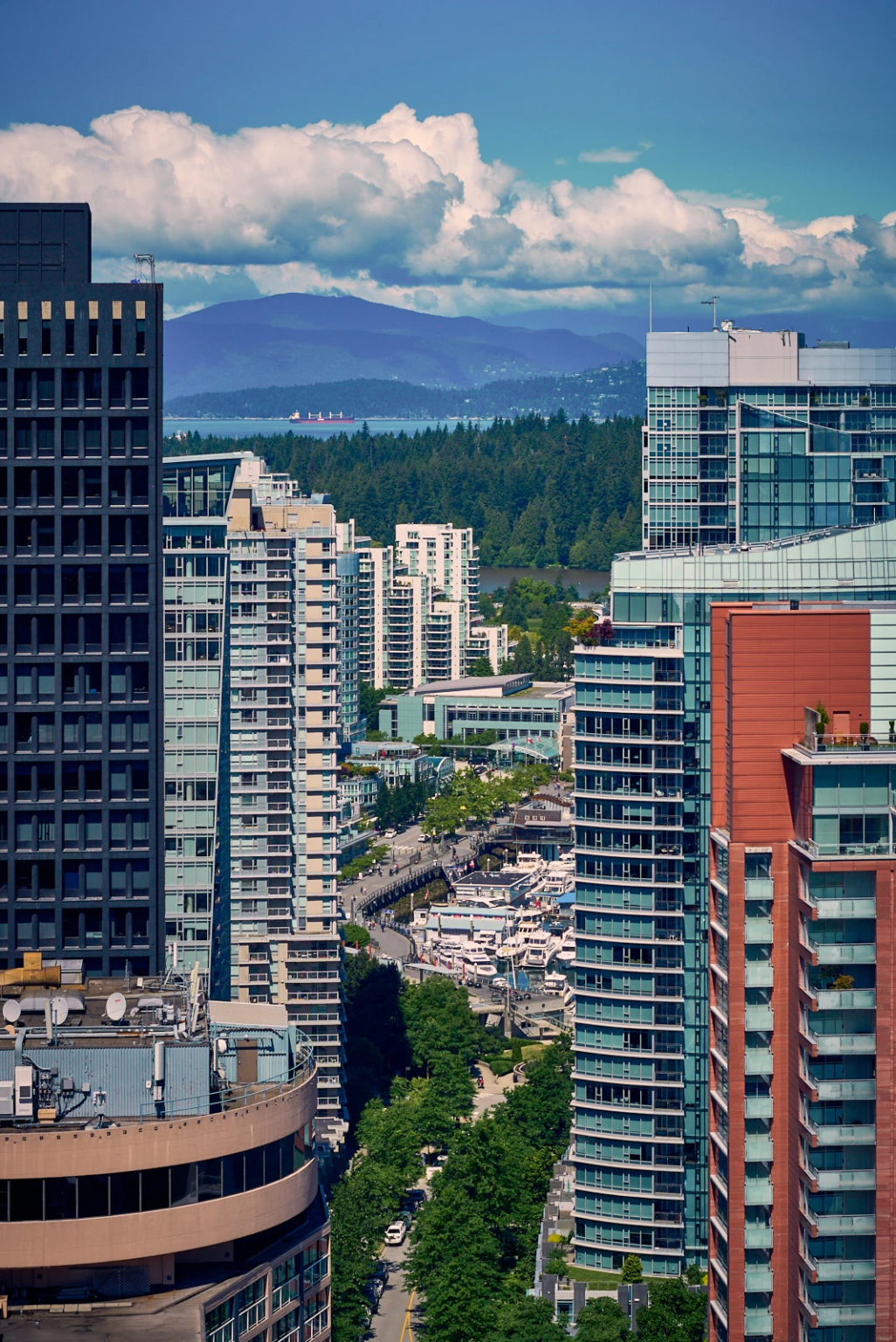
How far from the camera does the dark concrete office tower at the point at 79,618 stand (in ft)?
192

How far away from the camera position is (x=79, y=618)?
193ft

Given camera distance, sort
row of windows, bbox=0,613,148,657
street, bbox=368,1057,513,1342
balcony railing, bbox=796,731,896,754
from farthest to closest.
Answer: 1. street, bbox=368,1057,513,1342
2. row of windows, bbox=0,613,148,657
3. balcony railing, bbox=796,731,896,754

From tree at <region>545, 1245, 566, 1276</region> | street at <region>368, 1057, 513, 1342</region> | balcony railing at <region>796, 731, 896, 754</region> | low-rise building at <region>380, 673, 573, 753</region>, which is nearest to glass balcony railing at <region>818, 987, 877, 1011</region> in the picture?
balcony railing at <region>796, 731, 896, 754</region>

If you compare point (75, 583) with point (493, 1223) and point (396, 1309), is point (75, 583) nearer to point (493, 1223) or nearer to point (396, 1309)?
Result: point (493, 1223)

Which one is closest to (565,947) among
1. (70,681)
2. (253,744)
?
(253,744)

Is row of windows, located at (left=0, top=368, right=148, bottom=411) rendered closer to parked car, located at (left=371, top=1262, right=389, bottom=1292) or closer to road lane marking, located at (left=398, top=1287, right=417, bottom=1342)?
road lane marking, located at (left=398, top=1287, right=417, bottom=1342)

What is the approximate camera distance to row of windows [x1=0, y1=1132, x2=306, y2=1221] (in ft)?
118

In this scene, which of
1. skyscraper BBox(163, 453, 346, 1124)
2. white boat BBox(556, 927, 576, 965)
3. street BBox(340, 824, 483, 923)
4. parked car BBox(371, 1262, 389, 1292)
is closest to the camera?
skyscraper BBox(163, 453, 346, 1124)

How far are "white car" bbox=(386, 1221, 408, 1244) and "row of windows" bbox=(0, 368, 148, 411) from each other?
3318 centimetres

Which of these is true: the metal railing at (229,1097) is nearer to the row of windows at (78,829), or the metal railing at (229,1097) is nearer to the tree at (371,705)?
the row of windows at (78,829)

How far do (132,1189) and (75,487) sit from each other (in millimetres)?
27001

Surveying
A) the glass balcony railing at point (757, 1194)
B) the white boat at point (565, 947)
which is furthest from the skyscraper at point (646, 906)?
the white boat at point (565, 947)

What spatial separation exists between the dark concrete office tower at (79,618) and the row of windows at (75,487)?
4 cm

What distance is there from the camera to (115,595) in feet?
193
